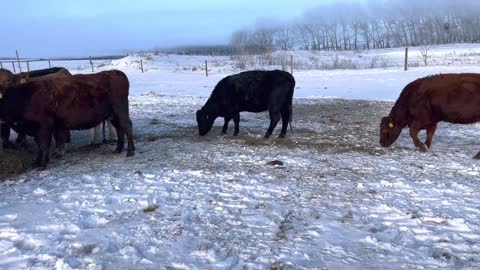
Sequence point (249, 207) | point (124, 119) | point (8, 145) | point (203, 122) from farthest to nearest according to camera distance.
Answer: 1. point (203, 122)
2. point (8, 145)
3. point (124, 119)
4. point (249, 207)

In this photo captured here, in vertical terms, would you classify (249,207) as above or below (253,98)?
below

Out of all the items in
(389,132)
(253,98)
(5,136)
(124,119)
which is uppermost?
(253,98)

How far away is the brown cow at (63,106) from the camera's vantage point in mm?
7945

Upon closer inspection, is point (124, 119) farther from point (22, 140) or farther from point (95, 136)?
point (22, 140)

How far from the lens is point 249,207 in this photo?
558cm

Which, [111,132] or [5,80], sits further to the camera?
[111,132]

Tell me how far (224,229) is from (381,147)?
5.35m

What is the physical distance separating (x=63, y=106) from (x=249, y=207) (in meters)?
4.37

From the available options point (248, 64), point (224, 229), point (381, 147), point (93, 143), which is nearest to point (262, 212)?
point (224, 229)

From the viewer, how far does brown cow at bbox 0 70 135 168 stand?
7.95 m

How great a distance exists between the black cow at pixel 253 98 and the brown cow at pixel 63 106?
2687mm

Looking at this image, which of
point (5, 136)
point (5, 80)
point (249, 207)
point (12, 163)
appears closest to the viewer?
point (249, 207)

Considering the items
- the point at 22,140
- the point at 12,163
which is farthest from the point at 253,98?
the point at 12,163

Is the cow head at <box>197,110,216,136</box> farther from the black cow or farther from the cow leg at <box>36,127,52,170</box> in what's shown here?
the cow leg at <box>36,127,52,170</box>
